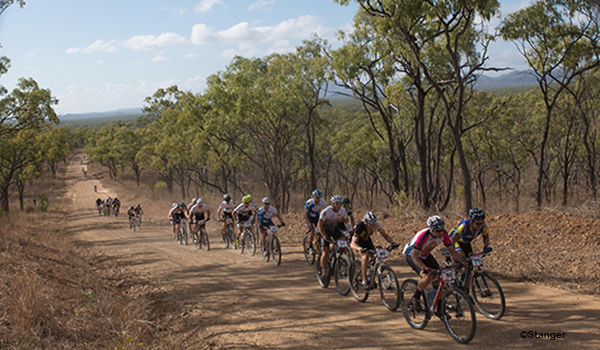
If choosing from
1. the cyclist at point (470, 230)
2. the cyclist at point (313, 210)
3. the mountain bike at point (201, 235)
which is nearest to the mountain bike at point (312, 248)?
the cyclist at point (313, 210)

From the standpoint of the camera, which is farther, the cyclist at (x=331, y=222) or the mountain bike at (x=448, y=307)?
the cyclist at (x=331, y=222)

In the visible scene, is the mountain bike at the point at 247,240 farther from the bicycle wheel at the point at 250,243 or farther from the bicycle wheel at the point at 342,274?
the bicycle wheel at the point at 342,274

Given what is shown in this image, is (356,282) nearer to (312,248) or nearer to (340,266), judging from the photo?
(340,266)

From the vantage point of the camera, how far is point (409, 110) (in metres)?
25.0

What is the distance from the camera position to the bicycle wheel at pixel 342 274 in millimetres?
8008

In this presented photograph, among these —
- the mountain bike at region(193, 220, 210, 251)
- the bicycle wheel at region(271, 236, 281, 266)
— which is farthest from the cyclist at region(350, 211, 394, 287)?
the mountain bike at region(193, 220, 210, 251)

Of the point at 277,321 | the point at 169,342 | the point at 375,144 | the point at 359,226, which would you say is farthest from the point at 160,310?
the point at 375,144

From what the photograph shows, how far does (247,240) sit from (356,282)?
5989 mm

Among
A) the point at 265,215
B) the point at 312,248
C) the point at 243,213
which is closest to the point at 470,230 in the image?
the point at 312,248

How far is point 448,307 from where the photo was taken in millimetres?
5906

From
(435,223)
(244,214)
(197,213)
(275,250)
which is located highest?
(435,223)

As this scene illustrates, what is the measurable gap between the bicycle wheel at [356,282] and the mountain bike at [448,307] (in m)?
1.35

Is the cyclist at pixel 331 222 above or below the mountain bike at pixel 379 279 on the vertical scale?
above

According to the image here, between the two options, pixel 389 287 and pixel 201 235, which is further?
pixel 201 235
